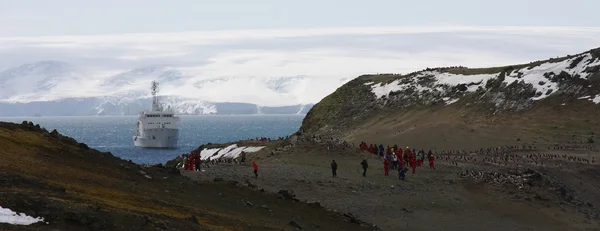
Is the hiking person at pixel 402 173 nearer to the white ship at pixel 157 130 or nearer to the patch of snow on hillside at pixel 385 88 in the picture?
the patch of snow on hillside at pixel 385 88

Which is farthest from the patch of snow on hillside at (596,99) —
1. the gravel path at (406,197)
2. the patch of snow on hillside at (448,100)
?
the gravel path at (406,197)

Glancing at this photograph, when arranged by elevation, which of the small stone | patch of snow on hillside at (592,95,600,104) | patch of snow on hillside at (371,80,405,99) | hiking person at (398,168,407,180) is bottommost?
the small stone

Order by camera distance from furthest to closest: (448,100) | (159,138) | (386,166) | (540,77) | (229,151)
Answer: (159,138) < (448,100) < (540,77) < (229,151) < (386,166)

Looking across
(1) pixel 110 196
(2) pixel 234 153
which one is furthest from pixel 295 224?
(2) pixel 234 153

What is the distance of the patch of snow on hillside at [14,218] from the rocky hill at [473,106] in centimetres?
4966

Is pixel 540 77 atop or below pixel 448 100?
atop

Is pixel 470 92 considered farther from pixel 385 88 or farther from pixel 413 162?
pixel 413 162

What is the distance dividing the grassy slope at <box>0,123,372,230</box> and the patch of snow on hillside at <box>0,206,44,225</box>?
253 millimetres

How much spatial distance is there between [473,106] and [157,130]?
244 feet

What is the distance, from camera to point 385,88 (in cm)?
9406

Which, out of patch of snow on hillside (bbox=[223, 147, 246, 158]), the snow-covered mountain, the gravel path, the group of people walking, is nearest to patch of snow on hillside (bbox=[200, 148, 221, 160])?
patch of snow on hillside (bbox=[223, 147, 246, 158])

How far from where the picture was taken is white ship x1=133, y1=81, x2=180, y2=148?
5423 inches

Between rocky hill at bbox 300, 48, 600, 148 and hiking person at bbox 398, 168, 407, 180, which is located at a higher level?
rocky hill at bbox 300, 48, 600, 148

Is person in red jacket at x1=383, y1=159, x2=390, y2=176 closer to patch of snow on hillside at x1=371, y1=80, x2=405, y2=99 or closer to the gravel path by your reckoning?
the gravel path
